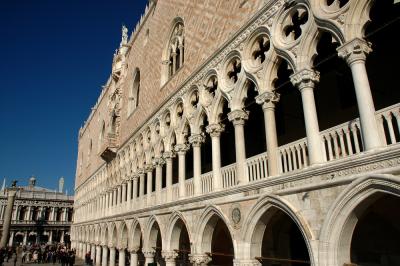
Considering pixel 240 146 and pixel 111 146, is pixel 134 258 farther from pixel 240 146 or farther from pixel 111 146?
pixel 240 146

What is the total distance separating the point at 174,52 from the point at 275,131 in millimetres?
8252

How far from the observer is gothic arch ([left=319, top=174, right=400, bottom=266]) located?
16.9ft

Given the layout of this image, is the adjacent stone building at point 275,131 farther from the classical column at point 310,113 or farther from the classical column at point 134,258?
the classical column at point 134,258

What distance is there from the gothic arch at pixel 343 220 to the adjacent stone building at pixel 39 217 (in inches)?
2232

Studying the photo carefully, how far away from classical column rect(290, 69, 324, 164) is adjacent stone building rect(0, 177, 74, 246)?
184 feet

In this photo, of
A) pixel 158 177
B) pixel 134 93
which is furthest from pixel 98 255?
pixel 158 177

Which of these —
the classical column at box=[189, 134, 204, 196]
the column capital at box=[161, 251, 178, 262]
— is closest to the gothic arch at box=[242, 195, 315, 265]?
the classical column at box=[189, 134, 204, 196]

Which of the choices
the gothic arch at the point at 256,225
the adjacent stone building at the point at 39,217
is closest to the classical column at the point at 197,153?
the gothic arch at the point at 256,225

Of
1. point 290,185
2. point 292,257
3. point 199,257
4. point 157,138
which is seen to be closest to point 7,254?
point 157,138

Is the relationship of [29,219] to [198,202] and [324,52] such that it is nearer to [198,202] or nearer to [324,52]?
[198,202]

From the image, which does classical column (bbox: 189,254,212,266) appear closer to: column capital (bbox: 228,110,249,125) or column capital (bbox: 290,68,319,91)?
column capital (bbox: 228,110,249,125)

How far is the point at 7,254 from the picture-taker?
30.4 meters

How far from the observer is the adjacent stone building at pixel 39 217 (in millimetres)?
53656

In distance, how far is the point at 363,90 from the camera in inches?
218
